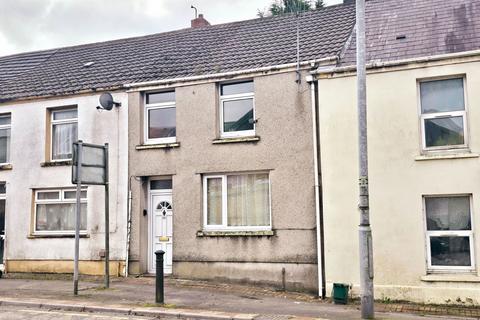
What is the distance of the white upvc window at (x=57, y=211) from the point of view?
15578 millimetres

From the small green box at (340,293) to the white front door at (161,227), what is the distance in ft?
16.4

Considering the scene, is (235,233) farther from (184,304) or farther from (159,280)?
(159,280)

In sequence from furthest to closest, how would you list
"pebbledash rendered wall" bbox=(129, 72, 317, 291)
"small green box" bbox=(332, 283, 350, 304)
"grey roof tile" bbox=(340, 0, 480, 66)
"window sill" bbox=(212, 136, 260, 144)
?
"window sill" bbox=(212, 136, 260, 144) → "pebbledash rendered wall" bbox=(129, 72, 317, 291) → "grey roof tile" bbox=(340, 0, 480, 66) → "small green box" bbox=(332, 283, 350, 304)

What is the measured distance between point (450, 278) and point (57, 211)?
438 inches

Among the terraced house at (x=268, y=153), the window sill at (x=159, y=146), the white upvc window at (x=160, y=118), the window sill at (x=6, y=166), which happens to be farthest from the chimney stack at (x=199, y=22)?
the window sill at (x=6, y=166)

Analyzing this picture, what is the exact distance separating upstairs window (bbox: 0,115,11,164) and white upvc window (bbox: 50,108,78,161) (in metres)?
1.66

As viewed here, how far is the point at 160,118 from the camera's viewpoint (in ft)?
49.7

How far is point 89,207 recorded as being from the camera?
15273 mm

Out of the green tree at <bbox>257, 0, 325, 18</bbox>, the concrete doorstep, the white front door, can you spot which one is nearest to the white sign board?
the white front door

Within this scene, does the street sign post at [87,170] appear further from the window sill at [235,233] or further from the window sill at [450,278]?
the window sill at [450,278]

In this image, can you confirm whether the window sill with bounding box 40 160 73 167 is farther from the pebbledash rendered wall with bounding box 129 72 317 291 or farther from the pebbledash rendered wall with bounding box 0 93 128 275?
the pebbledash rendered wall with bounding box 129 72 317 291

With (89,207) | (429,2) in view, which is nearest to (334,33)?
(429,2)

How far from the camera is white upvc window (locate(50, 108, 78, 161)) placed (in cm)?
1603

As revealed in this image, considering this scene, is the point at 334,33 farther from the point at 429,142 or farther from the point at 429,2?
the point at 429,142
